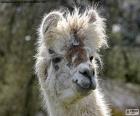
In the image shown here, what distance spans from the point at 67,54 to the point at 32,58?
6.44 m

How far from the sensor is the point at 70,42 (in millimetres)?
5070

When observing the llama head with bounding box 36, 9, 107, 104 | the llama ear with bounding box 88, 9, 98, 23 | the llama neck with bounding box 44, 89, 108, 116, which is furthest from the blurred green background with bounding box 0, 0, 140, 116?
the llama neck with bounding box 44, 89, 108, 116

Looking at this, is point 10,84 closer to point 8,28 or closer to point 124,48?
point 8,28

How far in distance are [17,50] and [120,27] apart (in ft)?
8.72

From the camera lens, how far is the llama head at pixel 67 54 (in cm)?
488

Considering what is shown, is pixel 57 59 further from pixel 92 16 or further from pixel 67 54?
pixel 92 16

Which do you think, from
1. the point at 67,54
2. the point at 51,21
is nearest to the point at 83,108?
the point at 67,54

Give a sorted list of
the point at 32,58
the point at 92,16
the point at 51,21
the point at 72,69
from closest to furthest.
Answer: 1. the point at 72,69
2. the point at 51,21
3. the point at 92,16
4. the point at 32,58

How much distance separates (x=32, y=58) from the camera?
451 inches

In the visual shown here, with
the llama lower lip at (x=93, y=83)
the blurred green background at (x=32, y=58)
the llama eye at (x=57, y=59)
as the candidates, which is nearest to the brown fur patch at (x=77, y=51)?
the llama eye at (x=57, y=59)

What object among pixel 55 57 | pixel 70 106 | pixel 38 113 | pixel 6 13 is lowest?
pixel 38 113

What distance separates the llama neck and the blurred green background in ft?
15.2

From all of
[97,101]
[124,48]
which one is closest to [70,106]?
[97,101]

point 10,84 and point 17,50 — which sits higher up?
point 17,50
